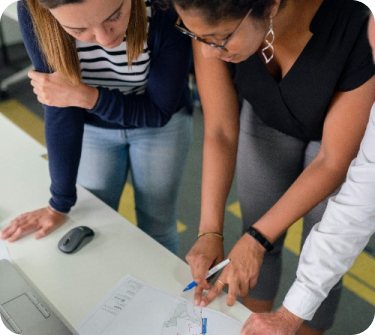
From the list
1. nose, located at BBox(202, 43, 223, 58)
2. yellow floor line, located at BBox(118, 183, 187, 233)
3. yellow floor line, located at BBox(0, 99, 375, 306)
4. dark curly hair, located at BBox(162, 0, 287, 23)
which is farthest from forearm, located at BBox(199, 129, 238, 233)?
yellow floor line, located at BBox(118, 183, 187, 233)

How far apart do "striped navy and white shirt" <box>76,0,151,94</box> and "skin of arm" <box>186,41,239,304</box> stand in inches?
6.1

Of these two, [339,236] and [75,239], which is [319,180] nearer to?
[339,236]

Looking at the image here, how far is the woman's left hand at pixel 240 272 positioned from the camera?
102 cm

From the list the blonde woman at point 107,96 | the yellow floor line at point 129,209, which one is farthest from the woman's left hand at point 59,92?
the yellow floor line at point 129,209

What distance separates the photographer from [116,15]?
0.99 m

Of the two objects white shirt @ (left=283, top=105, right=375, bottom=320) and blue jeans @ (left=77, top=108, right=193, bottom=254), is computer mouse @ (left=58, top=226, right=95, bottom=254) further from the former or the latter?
white shirt @ (left=283, top=105, right=375, bottom=320)

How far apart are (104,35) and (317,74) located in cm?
50

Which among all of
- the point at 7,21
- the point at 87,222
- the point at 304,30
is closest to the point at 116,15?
the point at 304,30

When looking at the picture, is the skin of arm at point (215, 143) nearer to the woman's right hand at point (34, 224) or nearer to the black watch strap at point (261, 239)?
the black watch strap at point (261, 239)

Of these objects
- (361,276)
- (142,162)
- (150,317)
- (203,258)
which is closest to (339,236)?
(203,258)

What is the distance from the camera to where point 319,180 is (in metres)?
1.09

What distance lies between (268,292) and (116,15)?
1.01 m

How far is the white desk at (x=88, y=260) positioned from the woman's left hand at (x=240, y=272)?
0.02 metres

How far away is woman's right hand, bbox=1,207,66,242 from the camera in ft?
3.85
